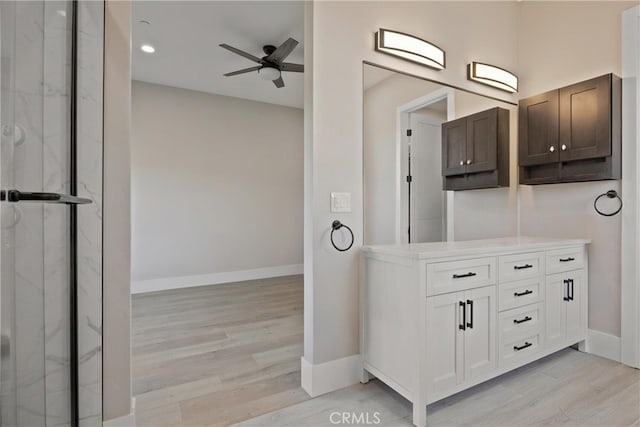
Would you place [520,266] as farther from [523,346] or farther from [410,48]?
[410,48]

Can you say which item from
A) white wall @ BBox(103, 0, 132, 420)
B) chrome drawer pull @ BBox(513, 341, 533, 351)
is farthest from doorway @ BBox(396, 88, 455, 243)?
white wall @ BBox(103, 0, 132, 420)

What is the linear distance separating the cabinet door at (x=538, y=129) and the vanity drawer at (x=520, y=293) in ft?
3.37

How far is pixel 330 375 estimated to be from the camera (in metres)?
1.83

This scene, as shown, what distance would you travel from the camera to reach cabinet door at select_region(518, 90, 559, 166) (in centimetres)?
239

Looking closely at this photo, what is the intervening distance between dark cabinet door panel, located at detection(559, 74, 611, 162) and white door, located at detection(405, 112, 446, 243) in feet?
3.27

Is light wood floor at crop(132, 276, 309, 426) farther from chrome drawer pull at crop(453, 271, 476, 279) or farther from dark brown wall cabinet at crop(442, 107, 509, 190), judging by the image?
dark brown wall cabinet at crop(442, 107, 509, 190)

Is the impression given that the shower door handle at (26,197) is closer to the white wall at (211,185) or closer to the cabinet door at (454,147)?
the cabinet door at (454,147)

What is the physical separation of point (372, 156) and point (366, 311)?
99 cm

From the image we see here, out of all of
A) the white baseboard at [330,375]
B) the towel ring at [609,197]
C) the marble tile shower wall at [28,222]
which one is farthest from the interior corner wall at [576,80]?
the marble tile shower wall at [28,222]

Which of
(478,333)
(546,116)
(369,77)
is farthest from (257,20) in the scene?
(478,333)

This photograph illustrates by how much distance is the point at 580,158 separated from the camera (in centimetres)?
222

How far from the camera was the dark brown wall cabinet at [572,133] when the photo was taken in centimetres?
211

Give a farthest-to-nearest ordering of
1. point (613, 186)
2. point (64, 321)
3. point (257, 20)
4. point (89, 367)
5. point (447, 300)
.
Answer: point (257, 20)
point (613, 186)
point (447, 300)
point (89, 367)
point (64, 321)

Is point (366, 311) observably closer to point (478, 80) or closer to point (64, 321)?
point (64, 321)
